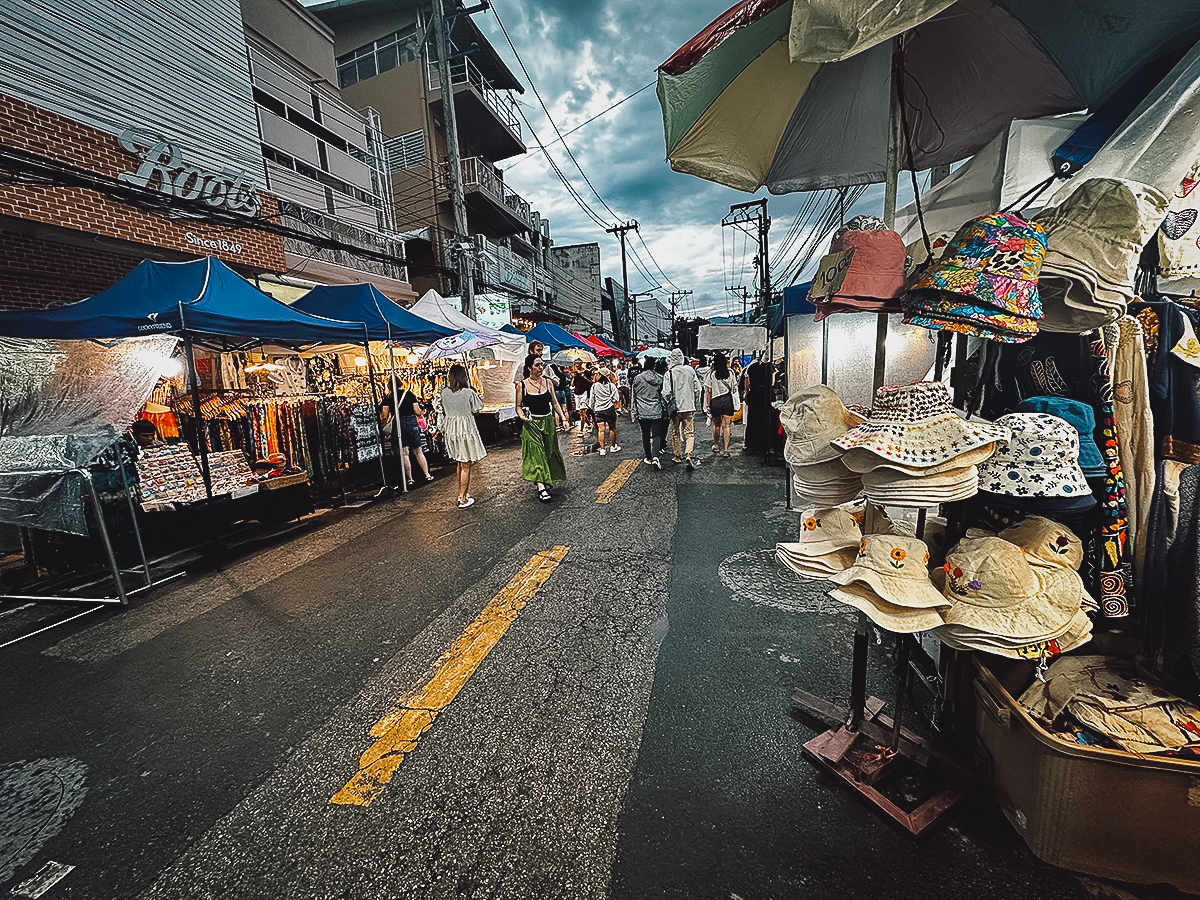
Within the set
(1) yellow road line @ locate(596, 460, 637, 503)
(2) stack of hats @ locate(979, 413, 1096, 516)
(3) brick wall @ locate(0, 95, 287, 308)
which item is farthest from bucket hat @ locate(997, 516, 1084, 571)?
(3) brick wall @ locate(0, 95, 287, 308)

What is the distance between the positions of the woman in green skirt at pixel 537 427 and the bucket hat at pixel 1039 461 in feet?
18.1

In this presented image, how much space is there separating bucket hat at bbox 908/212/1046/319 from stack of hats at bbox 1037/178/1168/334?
0.13 metres

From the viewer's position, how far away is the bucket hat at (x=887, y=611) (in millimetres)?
1582

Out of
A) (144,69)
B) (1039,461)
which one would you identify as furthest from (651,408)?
(144,69)

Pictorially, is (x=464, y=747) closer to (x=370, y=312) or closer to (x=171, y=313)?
(x=171, y=313)

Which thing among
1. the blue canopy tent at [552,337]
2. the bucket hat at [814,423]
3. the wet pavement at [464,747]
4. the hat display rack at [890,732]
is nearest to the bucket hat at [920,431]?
the bucket hat at [814,423]

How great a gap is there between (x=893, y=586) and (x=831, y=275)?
1528mm

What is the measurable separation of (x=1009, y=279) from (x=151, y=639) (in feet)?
18.4

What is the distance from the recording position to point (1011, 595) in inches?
62.7

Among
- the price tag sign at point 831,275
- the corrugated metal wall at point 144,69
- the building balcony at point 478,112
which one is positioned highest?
the building balcony at point 478,112

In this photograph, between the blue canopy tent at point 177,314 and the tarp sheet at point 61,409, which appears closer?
the tarp sheet at point 61,409

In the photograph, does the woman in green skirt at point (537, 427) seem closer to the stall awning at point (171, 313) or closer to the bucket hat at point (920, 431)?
the stall awning at point (171, 313)

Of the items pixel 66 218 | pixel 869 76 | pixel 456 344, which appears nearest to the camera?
pixel 869 76

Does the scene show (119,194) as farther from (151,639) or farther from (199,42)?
(151,639)
